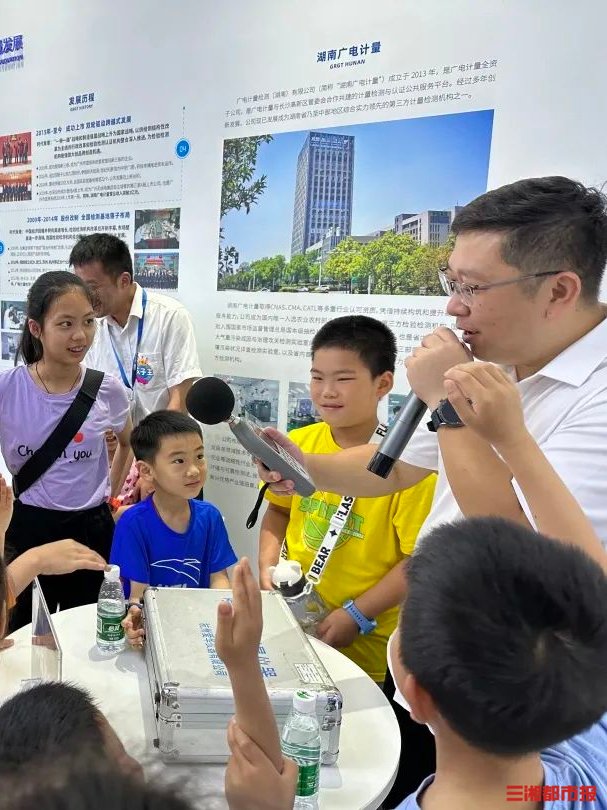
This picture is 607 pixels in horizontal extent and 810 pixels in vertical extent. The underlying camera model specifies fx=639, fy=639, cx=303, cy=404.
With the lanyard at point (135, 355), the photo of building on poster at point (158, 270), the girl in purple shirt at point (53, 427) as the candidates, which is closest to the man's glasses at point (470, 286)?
the girl in purple shirt at point (53, 427)

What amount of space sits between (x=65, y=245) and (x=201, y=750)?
117 inches

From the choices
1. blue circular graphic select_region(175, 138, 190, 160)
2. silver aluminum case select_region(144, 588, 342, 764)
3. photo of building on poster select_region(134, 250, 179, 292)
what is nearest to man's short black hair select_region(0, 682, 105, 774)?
silver aluminum case select_region(144, 588, 342, 764)

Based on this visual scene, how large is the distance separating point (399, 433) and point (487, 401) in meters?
0.29

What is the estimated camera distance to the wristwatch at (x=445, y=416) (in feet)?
3.56

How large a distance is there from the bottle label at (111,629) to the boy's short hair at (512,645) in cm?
97

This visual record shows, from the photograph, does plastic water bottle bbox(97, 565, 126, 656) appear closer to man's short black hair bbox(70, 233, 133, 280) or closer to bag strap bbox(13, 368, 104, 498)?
bag strap bbox(13, 368, 104, 498)

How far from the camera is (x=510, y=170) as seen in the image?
2.10 meters

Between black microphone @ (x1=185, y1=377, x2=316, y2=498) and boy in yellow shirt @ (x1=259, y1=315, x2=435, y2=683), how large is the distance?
0.48 metres

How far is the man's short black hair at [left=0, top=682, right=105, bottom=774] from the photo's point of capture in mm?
604

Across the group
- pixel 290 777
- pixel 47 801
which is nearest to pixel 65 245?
pixel 290 777

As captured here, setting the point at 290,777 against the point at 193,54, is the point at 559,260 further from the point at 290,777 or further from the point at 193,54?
the point at 193,54

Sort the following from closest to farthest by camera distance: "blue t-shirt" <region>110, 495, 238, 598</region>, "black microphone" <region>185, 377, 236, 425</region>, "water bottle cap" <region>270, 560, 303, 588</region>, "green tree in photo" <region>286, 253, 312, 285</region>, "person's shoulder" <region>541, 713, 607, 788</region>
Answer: "person's shoulder" <region>541, 713, 607, 788</region>
"black microphone" <region>185, 377, 236, 425</region>
"water bottle cap" <region>270, 560, 303, 588</region>
"blue t-shirt" <region>110, 495, 238, 598</region>
"green tree in photo" <region>286, 253, 312, 285</region>

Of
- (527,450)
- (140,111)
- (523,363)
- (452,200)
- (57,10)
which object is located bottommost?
(527,450)

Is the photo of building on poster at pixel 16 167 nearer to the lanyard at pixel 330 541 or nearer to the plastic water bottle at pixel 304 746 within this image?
the lanyard at pixel 330 541
